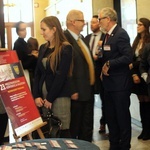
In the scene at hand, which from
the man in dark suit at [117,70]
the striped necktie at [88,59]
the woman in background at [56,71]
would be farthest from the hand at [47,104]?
the man in dark suit at [117,70]

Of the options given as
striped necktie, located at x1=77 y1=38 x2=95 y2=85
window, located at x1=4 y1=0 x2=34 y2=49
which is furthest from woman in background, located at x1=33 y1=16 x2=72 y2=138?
window, located at x1=4 y1=0 x2=34 y2=49

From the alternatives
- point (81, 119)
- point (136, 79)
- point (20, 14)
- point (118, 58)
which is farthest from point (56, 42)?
point (20, 14)

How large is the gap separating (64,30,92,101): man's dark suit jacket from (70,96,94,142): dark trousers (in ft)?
0.28

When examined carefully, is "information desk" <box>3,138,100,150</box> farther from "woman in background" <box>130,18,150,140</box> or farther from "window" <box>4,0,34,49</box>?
"window" <box>4,0,34,49</box>

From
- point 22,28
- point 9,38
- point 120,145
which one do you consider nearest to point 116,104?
point 120,145

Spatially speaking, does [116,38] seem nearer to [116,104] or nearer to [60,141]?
[116,104]

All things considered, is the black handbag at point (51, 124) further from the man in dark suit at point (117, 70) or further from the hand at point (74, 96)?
the man in dark suit at point (117, 70)

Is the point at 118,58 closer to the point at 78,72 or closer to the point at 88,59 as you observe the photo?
the point at 88,59

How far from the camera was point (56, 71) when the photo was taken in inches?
115

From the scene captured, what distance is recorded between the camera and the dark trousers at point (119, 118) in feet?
11.3

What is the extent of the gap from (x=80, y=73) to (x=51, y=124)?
0.56 metres

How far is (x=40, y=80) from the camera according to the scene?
10.1ft

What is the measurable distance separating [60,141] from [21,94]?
0.92 meters

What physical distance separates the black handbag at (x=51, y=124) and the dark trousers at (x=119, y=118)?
787 millimetres
